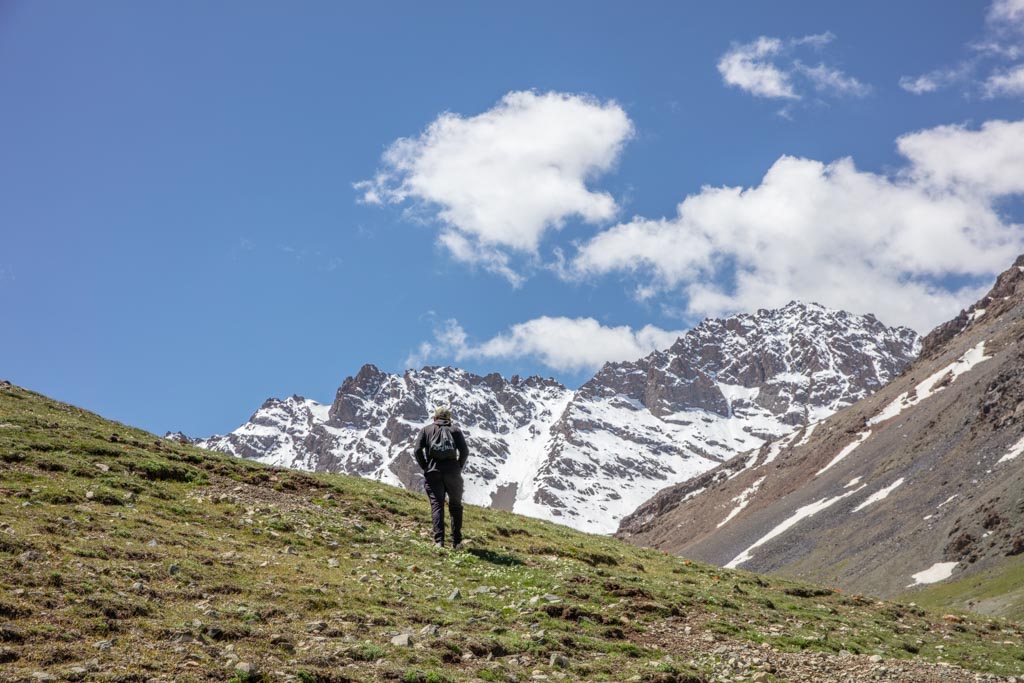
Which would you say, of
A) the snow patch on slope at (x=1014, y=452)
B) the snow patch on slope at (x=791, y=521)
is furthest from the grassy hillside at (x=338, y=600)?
the snow patch on slope at (x=791, y=521)

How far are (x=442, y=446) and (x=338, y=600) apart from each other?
788cm

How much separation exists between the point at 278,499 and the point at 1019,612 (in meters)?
60.6

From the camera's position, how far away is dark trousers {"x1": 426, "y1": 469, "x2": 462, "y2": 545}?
23609 mm

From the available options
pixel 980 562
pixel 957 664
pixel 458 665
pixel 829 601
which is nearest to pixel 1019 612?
pixel 980 562

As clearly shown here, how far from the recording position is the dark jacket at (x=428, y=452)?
23794mm

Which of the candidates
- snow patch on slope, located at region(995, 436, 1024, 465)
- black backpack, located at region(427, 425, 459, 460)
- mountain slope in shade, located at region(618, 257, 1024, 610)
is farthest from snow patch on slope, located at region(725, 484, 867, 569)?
black backpack, located at region(427, 425, 459, 460)

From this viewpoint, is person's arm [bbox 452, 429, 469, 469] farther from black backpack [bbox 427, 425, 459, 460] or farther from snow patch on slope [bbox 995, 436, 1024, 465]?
snow patch on slope [bbox 995, 436, 1024, 465]

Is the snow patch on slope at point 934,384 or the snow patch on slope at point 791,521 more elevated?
the snow patch on slope at point 934,384

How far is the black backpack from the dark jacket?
3.8 inches

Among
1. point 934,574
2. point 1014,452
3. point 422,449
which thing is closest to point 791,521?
point 1014,452

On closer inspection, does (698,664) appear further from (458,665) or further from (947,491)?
(947,491)

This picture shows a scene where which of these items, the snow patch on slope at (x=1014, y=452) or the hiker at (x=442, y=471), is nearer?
the hiker at (x=442, y=471)

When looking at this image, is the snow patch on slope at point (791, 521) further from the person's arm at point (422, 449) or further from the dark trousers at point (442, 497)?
the person's arm at point (422, 449)

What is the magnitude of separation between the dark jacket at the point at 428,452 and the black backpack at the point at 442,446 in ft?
0.31
